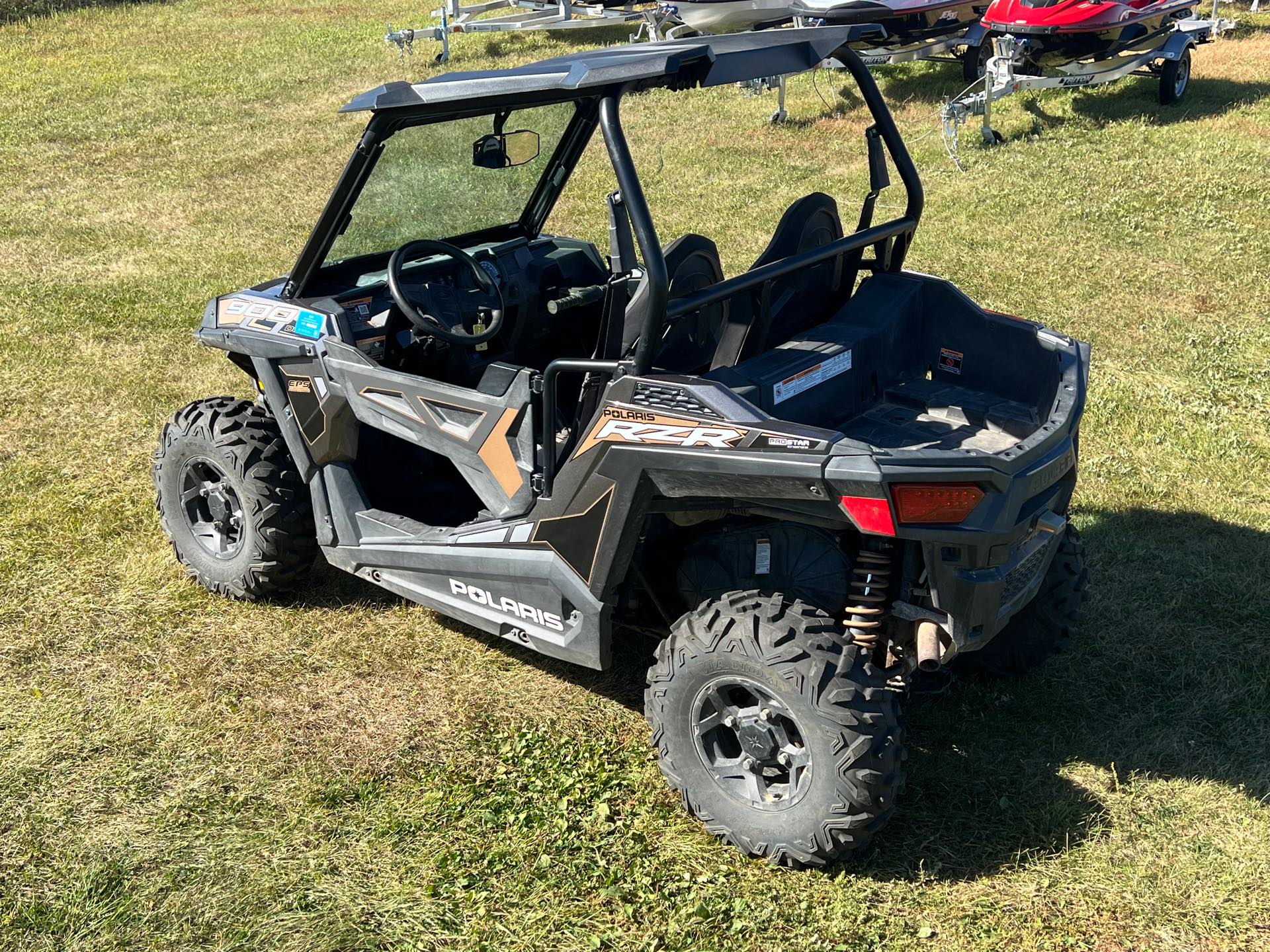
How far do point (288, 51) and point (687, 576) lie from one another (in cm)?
1587

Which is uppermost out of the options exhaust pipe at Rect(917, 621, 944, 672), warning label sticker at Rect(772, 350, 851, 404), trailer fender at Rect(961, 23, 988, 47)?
trailer fender at Rect(961, 23, 988, 47)

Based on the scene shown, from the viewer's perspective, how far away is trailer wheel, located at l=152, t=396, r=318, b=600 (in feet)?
15.1

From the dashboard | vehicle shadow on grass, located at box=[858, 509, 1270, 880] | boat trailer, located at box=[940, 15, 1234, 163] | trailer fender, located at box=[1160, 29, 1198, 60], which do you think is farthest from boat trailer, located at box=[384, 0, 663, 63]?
vehicle shadow on grass, located at box=[858, 509, 1270, 880]

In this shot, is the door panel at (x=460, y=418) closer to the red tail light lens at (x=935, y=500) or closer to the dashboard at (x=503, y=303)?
the dashboard at (x=503, y=303)

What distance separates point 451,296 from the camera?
437cm

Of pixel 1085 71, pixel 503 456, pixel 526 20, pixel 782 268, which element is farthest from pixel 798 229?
pixel 526 20

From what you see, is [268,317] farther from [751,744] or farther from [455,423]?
[751,744]

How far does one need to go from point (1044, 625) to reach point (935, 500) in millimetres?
1338

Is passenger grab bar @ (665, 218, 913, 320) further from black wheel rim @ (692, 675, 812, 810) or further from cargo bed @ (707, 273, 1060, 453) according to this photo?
black wheel rim @ (692, 675, 812, 810)

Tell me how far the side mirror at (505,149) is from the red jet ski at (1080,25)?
8.53 m

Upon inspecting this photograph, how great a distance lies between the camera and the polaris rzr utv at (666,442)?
10.5 ft

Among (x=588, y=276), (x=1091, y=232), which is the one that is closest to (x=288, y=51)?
(x=1091, y=232)

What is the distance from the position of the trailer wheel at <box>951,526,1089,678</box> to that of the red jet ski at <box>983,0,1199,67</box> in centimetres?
901

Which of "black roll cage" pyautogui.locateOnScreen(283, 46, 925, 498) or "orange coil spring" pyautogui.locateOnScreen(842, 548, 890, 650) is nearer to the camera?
"black roll cage" pyautogui.locateOnScreen(283, 46, 925, 498)
